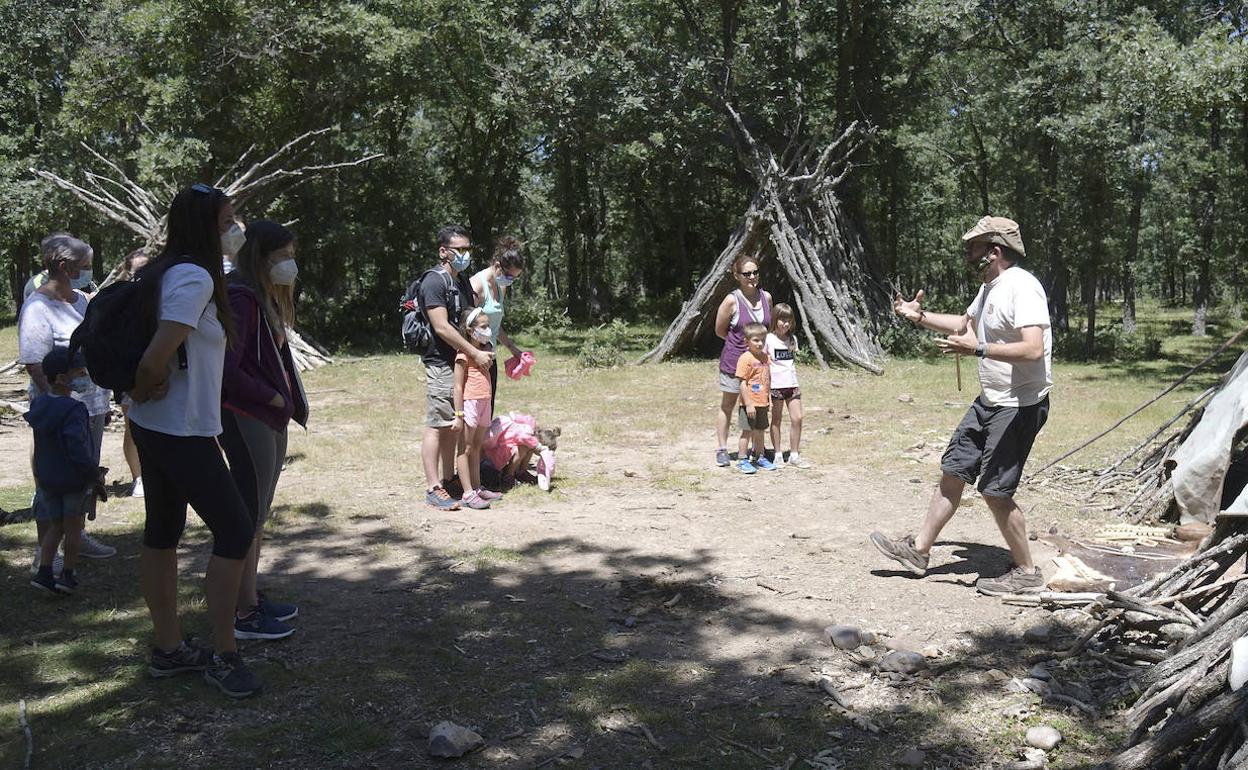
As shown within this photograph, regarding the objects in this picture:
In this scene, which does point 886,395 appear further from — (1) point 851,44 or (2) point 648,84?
(1) point 851,44

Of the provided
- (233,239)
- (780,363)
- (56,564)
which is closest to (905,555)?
(780,363)

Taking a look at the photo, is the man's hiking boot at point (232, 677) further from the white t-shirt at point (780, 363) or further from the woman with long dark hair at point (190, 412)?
the white t-shirt at point (780, 363)

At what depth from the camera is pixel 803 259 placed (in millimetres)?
15023

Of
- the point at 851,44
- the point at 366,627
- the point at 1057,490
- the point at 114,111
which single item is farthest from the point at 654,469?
the point at 114,111

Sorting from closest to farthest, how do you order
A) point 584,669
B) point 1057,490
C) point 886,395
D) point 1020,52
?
point 584,669 → point 1057,490 → point 886,395 → point 1020,52

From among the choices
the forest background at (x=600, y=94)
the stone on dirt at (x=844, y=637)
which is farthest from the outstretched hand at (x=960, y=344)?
the forest background at (x=600, y=94)

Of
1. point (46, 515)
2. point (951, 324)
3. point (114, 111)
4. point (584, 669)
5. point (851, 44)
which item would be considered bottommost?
point (584, 669)

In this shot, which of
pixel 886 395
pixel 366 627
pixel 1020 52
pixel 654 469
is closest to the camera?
pixel 366 627

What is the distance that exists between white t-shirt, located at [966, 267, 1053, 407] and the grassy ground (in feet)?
3.41

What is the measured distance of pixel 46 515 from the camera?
4746mm

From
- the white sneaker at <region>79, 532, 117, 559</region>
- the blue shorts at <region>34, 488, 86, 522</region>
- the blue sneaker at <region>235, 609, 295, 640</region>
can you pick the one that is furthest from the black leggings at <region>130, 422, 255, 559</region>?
the white sneaker at <region>79, 532, 117, 559</region>

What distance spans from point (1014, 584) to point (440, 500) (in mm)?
3645

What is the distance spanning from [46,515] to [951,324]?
463 cm

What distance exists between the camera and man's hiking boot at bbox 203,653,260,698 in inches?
144
